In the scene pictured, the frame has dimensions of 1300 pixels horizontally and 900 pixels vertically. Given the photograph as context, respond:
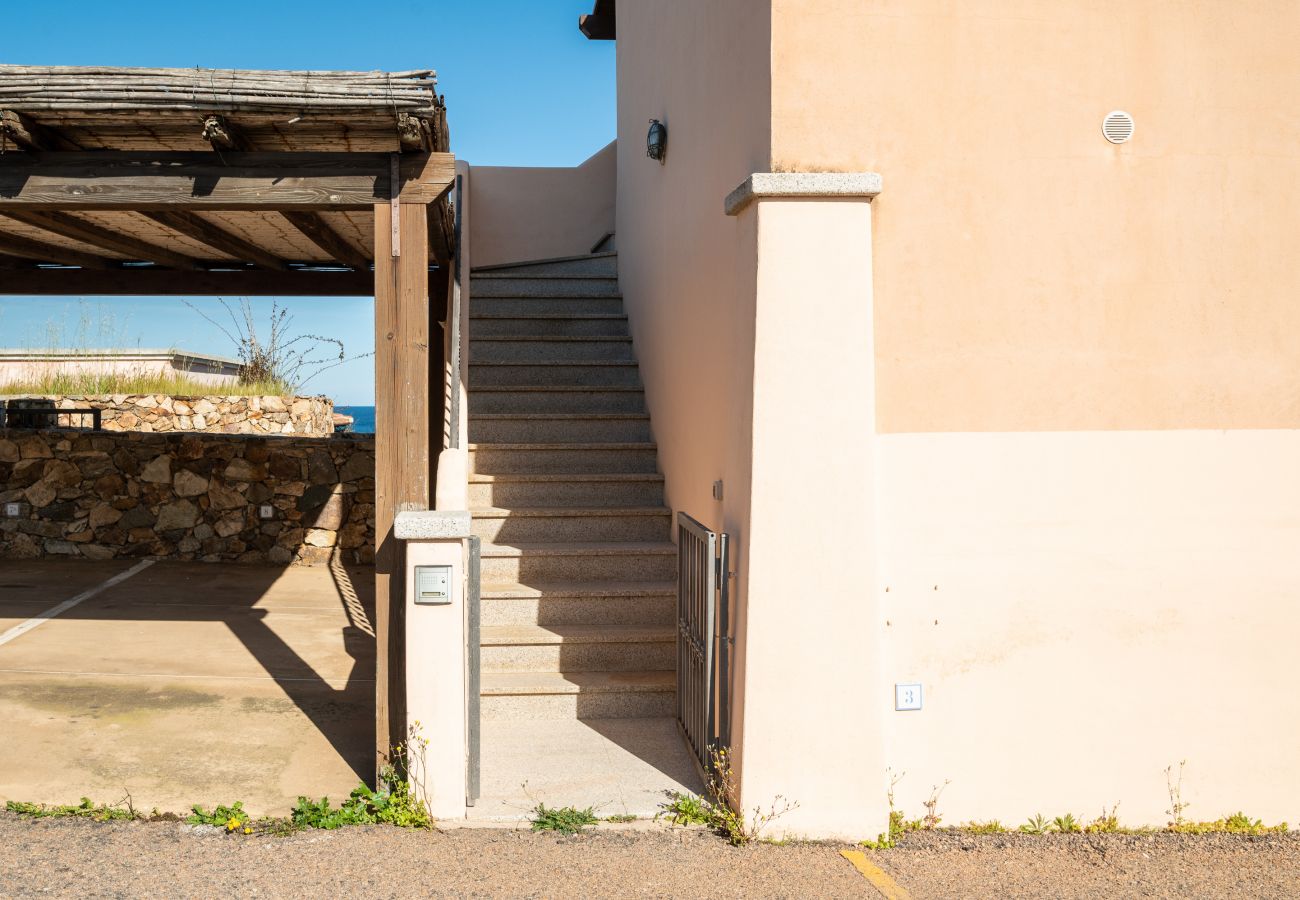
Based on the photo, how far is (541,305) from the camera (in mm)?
8336

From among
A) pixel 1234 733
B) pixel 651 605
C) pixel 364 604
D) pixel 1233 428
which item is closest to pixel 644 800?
pixel 651 605

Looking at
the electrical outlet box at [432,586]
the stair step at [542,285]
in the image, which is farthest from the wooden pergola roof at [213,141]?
the stair step at [542,285]

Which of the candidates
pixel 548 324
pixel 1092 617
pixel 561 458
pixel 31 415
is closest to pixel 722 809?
pixel 1092 617

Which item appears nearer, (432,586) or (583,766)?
(432,586)

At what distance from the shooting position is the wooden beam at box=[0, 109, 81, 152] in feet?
12.3

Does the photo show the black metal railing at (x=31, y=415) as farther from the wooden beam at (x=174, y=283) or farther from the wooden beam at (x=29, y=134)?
the wooden beam at (x=29, y=134)

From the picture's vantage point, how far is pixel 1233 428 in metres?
4.04

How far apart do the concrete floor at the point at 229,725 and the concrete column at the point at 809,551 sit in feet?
2.16

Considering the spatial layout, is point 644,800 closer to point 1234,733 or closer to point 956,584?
point 956,584

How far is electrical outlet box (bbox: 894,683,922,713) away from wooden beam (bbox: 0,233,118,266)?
576 cm

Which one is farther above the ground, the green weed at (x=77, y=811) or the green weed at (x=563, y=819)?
the green weed at (x=77, y=811)

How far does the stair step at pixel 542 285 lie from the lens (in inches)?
332

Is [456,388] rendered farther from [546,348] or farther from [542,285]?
[542,285]

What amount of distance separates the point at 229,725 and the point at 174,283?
4010 millimetres
